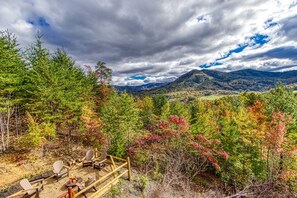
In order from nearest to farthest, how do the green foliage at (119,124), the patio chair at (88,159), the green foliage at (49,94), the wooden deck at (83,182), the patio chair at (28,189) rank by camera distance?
1. the patio chair at (28,189)
2. the wooden deck at (83,182)
3. the patio chair at (88,159)
4. the green foliage at (49,94)
5. the green foliage at (119,124)

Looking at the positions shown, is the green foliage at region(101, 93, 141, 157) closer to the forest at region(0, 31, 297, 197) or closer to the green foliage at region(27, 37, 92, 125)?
the forest at region(0, 31, 297, 197)

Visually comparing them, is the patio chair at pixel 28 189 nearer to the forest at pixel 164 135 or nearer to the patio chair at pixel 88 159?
the patio chair at pixel 88 159

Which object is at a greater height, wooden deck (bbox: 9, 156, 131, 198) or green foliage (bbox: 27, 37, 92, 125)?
green foliage (bbox: 27, 37, 92, 125)

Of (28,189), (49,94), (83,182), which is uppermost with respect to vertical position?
(49,94)

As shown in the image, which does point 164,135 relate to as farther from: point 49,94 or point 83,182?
point 49,94

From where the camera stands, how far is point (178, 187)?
13.1 metres

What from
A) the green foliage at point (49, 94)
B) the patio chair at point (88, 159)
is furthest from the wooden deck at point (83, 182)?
the green foliage at point (49, 94)

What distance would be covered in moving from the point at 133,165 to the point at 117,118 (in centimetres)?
485

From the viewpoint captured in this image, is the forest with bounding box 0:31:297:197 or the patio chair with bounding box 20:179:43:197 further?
the forest with bounding box 0:31:297:197

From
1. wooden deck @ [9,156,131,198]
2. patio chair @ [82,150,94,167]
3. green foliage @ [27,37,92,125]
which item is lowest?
wooden deck @ [9,156,131,198]

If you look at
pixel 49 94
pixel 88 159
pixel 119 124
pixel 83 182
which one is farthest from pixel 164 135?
pixel 49 94

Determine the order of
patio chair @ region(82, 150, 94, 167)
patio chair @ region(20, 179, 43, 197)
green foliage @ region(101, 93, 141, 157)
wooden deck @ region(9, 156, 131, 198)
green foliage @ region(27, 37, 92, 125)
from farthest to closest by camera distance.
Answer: green foliage @ region(101, 93, 141, 157) < green foliage @ region(27, 37, 92, 125) < patio chair @ region(82, 150, 94, 167) < wooden deck @ region(9, 156, 131, 198) < patio chair @ region(20, 179, 43, 197)

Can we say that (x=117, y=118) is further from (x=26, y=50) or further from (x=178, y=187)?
(x=26, y=50)

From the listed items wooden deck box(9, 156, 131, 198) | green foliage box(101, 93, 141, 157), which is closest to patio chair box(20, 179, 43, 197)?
wooden deck box(9, 156, 131, 198)
